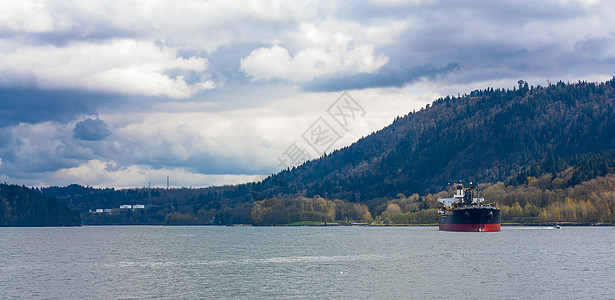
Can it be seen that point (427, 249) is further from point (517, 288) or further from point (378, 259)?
point (517, 288)

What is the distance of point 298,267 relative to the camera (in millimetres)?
134875

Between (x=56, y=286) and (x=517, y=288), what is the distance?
71070 mm

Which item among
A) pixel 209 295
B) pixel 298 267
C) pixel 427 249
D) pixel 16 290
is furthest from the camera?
pixel 427 249

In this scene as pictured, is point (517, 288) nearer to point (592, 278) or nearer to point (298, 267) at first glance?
point (592, 278)

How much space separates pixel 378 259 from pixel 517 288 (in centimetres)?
5629

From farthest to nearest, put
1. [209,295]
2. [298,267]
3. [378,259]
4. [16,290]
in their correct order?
[378,259] < [298,267] < [16,290] < [209,295]

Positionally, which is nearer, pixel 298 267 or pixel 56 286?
pixel 56 286

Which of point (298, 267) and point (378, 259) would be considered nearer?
point (298, 267)

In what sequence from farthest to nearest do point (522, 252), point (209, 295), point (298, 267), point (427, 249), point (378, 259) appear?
point (427, 249) < point (522, 252) < point (378, 259) < point (298, 267) < point (209, 295)

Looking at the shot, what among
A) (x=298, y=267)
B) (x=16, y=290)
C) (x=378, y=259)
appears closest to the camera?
(x=16, y=290)

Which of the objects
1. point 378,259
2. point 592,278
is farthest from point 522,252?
point 592,278

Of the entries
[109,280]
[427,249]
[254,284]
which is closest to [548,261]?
[427,249]

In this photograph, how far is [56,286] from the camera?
348ft

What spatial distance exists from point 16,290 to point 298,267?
5402cm
